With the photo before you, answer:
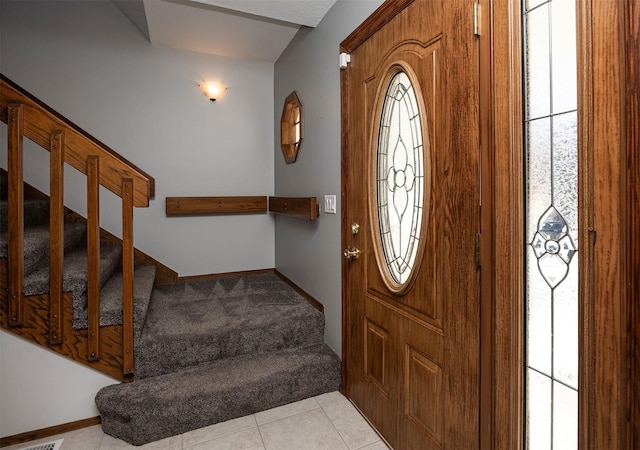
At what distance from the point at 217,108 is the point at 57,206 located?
2.01 meters

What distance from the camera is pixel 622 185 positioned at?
754 mm

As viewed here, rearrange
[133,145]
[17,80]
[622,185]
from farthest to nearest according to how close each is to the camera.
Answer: [133,145], [17,80], [622,185]

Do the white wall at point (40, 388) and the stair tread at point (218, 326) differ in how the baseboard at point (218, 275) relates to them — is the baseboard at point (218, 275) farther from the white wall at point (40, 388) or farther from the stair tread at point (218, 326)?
the white wall at point (40, 388)

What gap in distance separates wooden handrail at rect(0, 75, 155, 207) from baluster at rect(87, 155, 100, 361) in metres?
0.04

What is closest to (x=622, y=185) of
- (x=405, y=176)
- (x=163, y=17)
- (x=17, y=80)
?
(x=405, y=176)

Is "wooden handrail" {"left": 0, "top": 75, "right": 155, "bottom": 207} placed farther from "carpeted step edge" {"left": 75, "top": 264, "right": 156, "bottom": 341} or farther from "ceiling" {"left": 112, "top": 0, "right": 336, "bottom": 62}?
"ceiling" {"left": 112, "top": 0, "right": 336, "bottom": 62}

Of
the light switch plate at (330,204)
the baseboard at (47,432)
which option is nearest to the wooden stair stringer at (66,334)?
Answer: the baseboard at (47,432)

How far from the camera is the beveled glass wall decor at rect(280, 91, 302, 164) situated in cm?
284

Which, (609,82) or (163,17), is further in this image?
(163,17)

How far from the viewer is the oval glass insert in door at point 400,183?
4.71 feet

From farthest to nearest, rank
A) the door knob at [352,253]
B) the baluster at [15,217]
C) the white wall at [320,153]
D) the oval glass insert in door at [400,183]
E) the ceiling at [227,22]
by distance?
1. the ceiling at [227,22]
2. the white wall at [320,153]
3. the door knob at [352,253]
4. the baluster at [15,217]
5. the oval glass insert in door at [400,183]

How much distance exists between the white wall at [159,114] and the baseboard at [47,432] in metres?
1.64

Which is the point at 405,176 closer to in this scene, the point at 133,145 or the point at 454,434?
the point at 454,434

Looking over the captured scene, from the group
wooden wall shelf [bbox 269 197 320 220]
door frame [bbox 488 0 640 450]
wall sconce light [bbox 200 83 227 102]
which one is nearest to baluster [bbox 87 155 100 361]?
wooden wall shelf [bbox 269 197 320 220]
